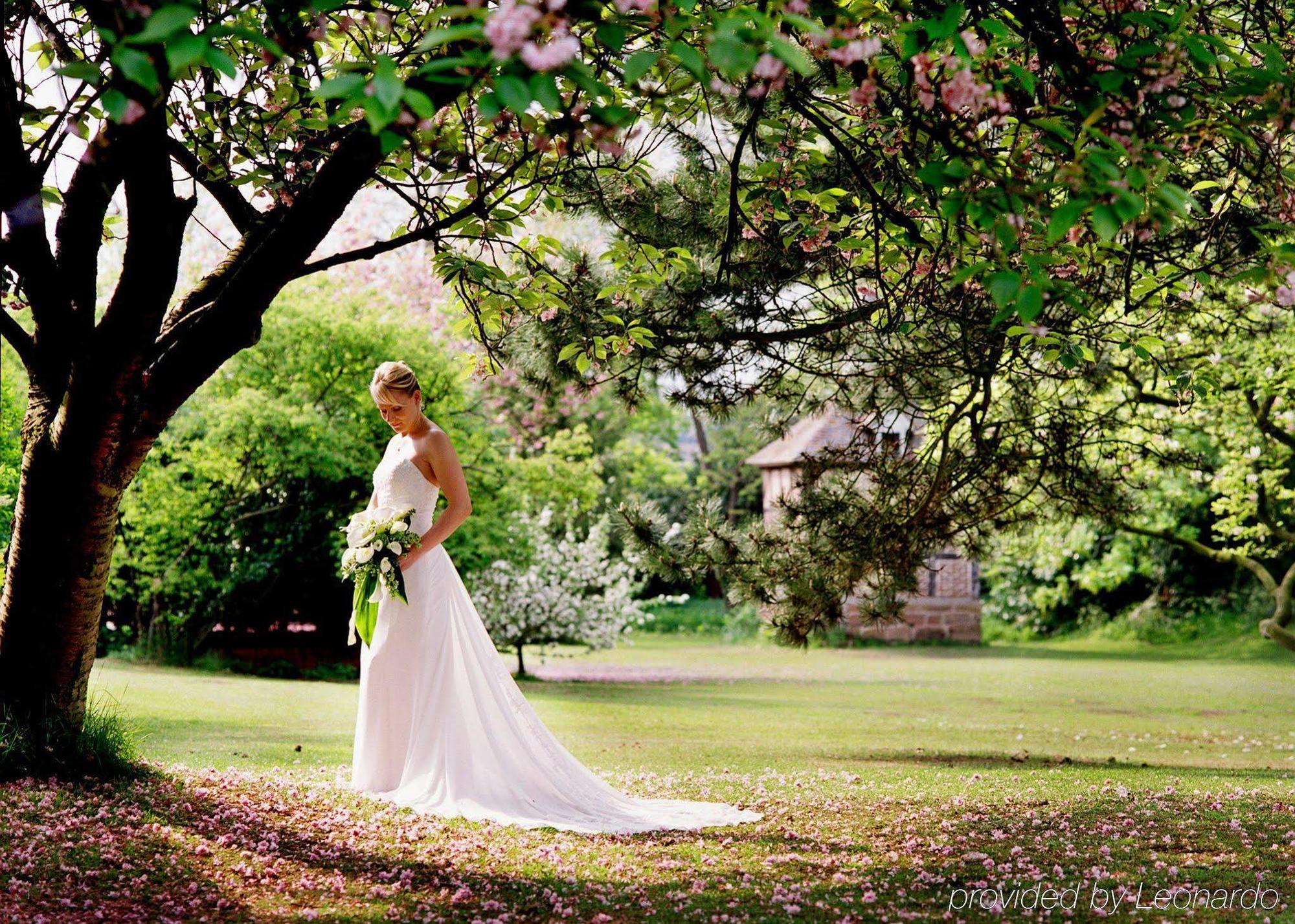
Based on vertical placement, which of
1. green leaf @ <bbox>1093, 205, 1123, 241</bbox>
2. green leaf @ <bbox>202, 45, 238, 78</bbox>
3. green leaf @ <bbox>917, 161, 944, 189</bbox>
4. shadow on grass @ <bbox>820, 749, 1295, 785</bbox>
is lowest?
shadow on grass @ <bbox>820, 749, 1295, 785</bbox>

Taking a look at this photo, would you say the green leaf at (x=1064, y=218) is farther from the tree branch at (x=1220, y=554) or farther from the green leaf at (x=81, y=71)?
the tree branch at (x=1220, y=554)

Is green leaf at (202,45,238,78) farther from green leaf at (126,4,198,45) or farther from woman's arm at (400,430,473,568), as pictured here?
woman's arm at (400,430,473,568)

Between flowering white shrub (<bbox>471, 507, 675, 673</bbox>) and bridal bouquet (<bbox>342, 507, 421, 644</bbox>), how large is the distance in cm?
1002

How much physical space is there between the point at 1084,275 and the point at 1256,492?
6.86 meters

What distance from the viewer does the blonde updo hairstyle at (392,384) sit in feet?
21.1

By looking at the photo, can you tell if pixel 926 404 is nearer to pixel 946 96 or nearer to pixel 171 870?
pixel 946 96

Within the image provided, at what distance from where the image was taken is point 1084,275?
21.8ft

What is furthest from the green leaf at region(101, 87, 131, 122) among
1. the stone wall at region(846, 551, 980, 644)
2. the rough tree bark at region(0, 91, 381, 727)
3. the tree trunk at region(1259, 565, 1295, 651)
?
the stone wall at region(846, 551, 980, 644)

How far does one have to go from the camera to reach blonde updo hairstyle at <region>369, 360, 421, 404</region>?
6438 millimetres

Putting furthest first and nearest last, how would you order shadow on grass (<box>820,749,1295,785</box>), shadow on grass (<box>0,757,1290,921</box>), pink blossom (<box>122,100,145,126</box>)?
shadow on grass (<box>820,749,1295,785</box>), shadow on grass (<box>0,757,1290,921</box>), pink blossom (<box>122,100,145,126</box>)

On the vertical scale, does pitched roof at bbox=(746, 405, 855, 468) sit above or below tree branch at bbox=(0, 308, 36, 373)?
above

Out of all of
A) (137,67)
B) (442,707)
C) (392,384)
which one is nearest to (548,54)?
(137,67)

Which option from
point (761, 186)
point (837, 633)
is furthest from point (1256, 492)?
point (837, 633)

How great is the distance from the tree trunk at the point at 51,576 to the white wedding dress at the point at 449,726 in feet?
4.49
